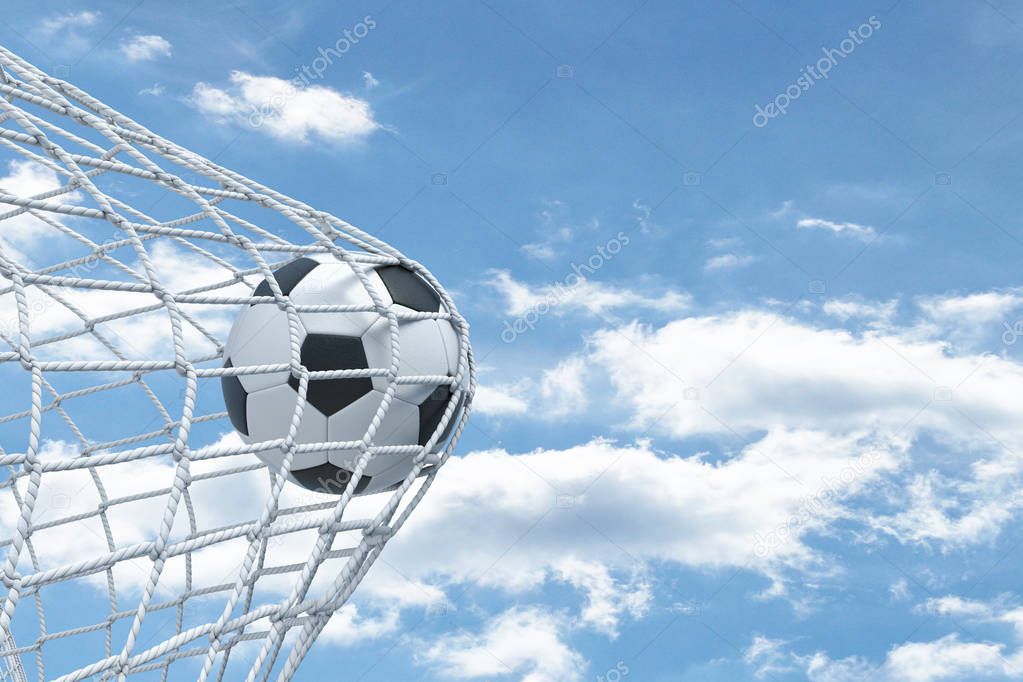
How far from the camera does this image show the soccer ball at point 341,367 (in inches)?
169

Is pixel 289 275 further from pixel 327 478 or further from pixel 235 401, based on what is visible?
pixel 327 478

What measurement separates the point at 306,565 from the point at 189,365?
42.0 inches

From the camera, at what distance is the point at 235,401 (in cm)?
462

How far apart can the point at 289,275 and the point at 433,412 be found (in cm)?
89

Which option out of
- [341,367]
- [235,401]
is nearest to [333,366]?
[341,367]

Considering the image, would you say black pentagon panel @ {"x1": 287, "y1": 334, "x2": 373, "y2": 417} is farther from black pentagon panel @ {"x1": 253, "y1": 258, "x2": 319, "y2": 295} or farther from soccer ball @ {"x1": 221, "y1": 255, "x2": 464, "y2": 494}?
black pentagon panel @ {"x1": 253, "y1": 258, "x2": 319, "y2": 295}

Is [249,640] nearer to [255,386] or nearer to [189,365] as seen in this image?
[255,386]

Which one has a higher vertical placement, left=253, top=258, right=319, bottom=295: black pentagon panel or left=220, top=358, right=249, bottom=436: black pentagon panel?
left=253, top=258, right=319, bottom=295: black pentagon panel

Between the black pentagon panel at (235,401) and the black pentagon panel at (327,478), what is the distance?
32 centimetres

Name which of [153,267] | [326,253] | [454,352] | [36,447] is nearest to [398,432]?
[454,352]

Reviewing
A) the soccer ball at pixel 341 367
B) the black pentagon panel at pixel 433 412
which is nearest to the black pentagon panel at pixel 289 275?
the soccer ball at pixel 341 367

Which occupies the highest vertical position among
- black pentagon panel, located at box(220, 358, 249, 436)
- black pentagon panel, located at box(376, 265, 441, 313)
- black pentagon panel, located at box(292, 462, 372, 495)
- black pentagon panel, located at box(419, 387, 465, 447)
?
black pentagon panel, located at box(376, 265, 441, 313)

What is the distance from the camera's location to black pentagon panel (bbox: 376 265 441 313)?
4.52 metres

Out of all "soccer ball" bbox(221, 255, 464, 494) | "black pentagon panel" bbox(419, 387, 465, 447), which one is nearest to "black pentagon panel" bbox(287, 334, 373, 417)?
"soccer ball" bbox(221, 255, 464, 494)
